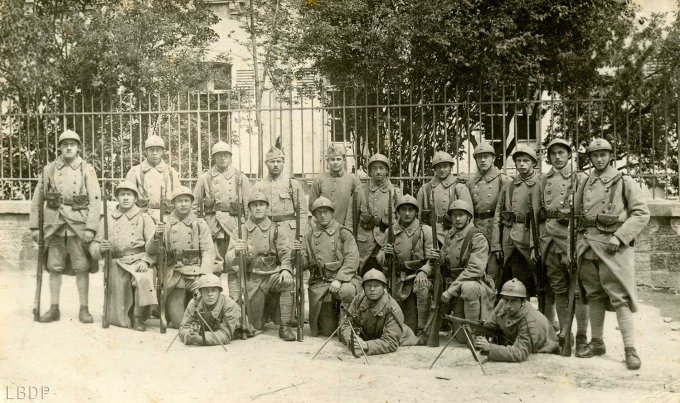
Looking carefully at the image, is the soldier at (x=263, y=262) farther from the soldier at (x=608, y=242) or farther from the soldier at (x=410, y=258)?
the soldier at (x=608, y=242)

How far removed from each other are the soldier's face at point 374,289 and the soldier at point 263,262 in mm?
947

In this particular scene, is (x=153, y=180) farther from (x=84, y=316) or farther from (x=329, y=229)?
(x=329, y=229)

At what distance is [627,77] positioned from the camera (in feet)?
36.3

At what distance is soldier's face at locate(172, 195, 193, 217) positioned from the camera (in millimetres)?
7527

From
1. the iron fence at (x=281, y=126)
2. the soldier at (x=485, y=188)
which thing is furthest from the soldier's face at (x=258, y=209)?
the soldier at (x=485, y=188)

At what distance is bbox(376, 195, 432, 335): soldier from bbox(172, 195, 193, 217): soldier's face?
222 centimetres

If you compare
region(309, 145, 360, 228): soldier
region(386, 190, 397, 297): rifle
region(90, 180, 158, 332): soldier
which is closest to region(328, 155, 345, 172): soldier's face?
region(309, 145, 360, 228): soldier

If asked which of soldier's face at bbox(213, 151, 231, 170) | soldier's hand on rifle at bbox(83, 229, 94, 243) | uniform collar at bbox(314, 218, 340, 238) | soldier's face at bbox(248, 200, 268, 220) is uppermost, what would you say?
soldier's face at bbox(213, 151, 231, 170)

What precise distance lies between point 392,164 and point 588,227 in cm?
416

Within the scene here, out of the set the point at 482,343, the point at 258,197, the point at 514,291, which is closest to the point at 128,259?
the point at 258,197

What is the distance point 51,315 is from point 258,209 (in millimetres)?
2546

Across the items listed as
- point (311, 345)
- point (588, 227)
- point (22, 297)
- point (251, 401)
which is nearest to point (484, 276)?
point (588, 227)

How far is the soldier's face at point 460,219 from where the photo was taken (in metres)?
6.95

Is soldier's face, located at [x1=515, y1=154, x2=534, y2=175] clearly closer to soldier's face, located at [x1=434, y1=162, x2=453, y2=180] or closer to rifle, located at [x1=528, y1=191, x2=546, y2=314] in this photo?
rifle, located at [x1=528, y1=191, x2=546, y2=314]
